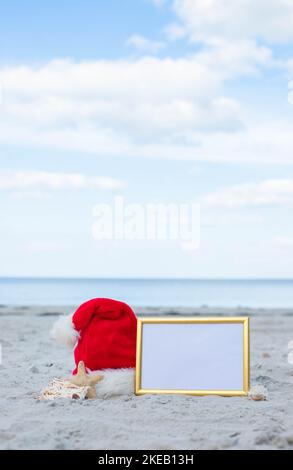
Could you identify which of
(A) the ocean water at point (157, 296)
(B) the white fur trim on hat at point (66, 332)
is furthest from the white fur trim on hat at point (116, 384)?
(A) the ocean water at point (157, 296)

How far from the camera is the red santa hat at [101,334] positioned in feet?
13.3

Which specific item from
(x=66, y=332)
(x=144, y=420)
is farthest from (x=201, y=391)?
(x=66, y=332)

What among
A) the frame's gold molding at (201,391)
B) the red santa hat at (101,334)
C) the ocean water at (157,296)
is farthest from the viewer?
the ocean water at (157,296)

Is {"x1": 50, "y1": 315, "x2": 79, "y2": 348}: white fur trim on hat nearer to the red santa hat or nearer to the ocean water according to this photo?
the red santa hat

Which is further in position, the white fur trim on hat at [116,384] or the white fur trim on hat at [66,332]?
the white fur trim on hat at [66,332]

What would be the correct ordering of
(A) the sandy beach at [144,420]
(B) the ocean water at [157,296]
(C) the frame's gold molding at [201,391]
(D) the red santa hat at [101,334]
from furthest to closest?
(B) the ocean water at [157,296]
(D) the red santa hat at [101,334]
(C) the frame's gold molding at [201,391]
(A) the sandy beach at [144,420]

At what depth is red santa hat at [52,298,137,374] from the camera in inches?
159

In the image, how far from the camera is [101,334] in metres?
4.07

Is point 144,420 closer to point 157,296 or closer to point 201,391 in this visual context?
point 201,391

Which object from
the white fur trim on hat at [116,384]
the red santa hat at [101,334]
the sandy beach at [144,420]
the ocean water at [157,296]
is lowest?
the ocean water at [157,296]

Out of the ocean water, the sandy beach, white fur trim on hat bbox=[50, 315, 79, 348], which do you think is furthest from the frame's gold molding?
the ocean water

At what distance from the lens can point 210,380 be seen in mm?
3947

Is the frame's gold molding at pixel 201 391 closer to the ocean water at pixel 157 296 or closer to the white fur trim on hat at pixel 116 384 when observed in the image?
the white fur trim on hat at pixel 116 384
